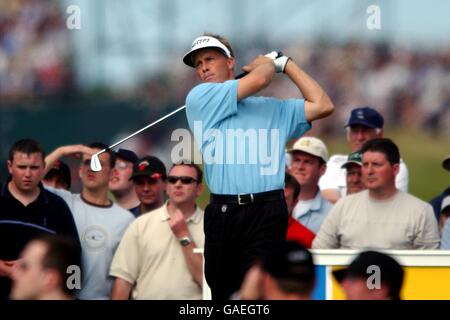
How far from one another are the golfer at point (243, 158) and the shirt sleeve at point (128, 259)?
1.79 meters

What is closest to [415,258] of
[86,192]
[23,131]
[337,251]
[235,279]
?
[337,251]

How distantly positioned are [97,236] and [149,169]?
82 cm

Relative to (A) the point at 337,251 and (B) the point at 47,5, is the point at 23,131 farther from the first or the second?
(A) the point at 337,251

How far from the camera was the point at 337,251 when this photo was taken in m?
7.24

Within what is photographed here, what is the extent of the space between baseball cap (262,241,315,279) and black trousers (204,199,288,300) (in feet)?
4.55

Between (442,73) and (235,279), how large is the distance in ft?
52.8

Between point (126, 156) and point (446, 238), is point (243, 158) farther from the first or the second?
point (126, 156)

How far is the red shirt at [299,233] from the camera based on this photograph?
8.13 m

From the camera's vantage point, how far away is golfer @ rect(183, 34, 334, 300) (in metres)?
6.58

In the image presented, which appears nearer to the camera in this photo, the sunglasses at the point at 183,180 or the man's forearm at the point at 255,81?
the man's forearm at the point at 255,81

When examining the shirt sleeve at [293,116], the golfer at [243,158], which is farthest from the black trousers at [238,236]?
the shirt sleeve at [293,116]

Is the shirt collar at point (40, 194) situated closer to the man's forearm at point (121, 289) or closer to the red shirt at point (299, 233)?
the man's forearm at point (121, 289)

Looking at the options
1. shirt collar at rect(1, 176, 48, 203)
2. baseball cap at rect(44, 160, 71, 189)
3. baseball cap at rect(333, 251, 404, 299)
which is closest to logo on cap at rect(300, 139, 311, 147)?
baseball cap at rect(44, 160, 71, 189)

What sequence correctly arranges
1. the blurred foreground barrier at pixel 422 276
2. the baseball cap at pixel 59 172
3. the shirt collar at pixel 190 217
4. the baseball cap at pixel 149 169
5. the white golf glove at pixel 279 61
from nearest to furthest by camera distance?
the white golf glove at pixel 279 61 < the blurred foreground barrier at pixel 422 276 < the shirt collar at pixel 190 217 < the baseball cap at pixel 149 169 < the baseball cap at pixel 59 172
